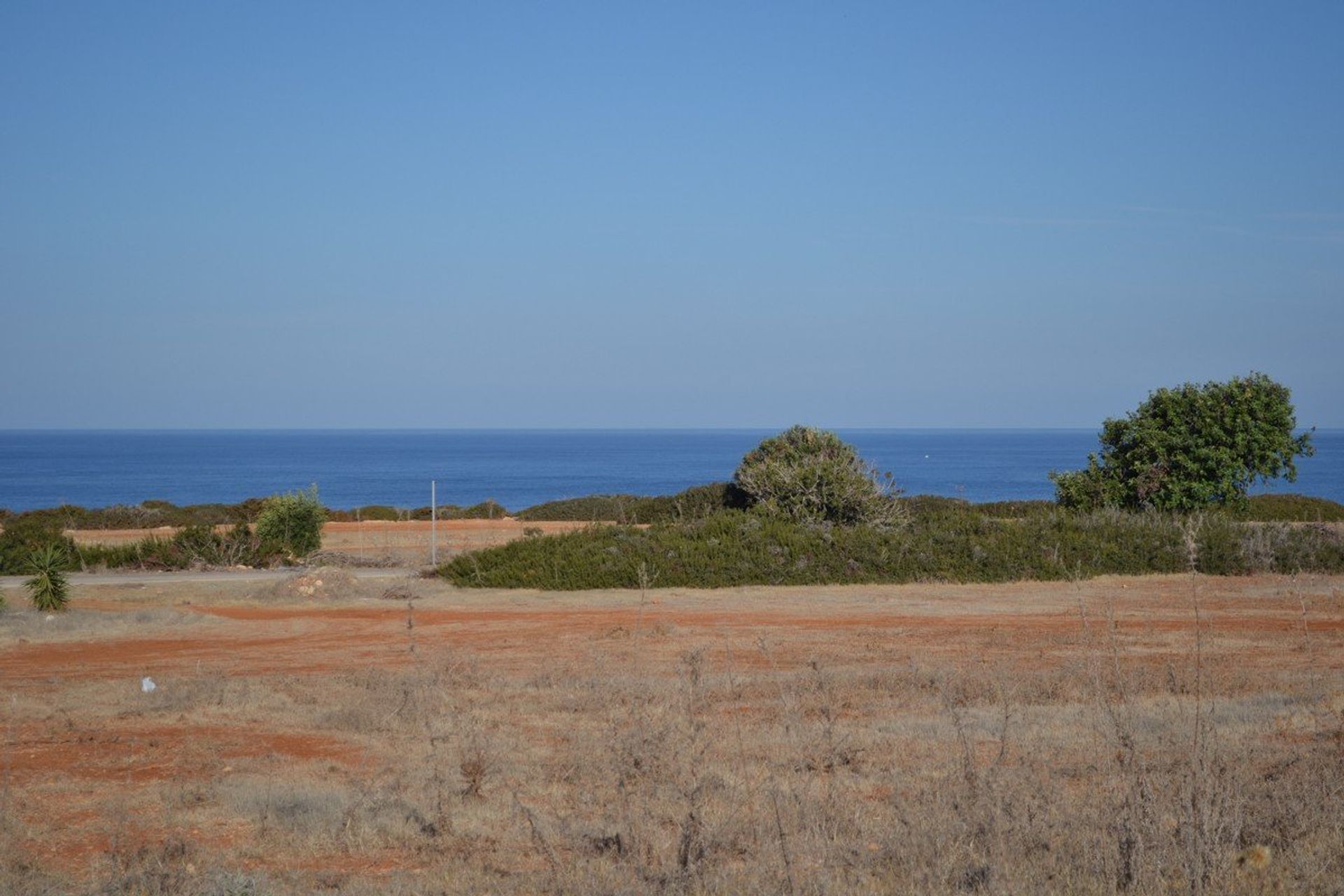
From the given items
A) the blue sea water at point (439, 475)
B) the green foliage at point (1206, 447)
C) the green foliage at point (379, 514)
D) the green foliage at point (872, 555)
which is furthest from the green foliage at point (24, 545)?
the blue sea water at point (439, 475)

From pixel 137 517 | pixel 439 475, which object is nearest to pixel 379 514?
pixel 137 517

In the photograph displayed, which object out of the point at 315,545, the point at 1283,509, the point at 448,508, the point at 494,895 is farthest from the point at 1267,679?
the point at 448,508

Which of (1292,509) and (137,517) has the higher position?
(1292,509)

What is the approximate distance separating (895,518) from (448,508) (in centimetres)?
2940

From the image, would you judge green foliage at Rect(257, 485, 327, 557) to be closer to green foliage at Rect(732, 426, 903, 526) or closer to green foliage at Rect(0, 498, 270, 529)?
green foliage at Rect(0, 498, 270, 529)

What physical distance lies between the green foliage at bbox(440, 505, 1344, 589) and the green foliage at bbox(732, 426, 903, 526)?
6.47 feet

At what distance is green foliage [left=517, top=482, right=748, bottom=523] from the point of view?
119 ft

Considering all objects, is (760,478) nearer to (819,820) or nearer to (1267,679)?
(1267,679)

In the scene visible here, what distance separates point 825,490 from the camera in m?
31.1

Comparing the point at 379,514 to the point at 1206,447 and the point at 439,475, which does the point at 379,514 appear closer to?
the point at 1206,447

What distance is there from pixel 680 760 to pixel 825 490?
22345 millimetres

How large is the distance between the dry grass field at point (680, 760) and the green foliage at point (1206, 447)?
15537mm

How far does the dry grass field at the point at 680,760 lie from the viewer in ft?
21.2

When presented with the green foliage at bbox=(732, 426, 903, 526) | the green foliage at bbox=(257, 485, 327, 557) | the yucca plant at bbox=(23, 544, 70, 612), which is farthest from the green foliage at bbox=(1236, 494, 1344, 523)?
the yucca plant at bbox=(23, 544, 70, 612)
